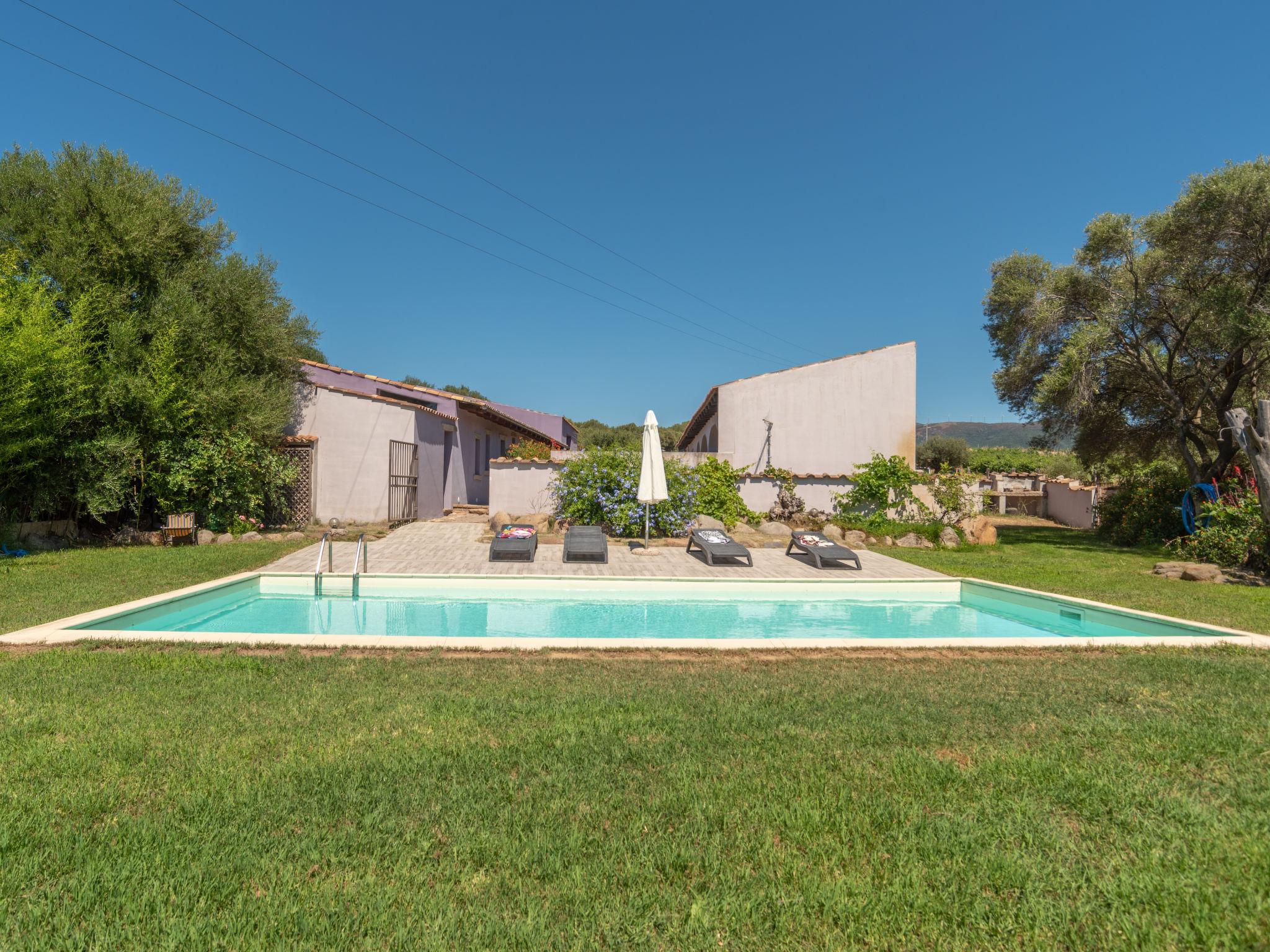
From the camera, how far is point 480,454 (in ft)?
78.6

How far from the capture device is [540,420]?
132 feet

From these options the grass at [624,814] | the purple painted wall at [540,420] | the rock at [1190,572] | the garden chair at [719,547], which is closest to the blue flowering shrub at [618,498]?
the garden chair at [719,547]

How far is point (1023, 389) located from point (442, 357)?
21889mm

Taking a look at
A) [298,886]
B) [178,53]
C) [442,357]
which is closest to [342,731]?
[298,886]

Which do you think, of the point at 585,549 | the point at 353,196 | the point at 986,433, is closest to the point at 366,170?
the point at 353,196

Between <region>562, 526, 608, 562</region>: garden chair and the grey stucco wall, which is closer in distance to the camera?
<region>562, 526, 608, 562</region>: garden chair

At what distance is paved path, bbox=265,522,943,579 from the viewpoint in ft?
34.3

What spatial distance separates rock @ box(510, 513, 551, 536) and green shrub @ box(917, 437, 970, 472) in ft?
122

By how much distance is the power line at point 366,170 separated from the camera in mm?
11211

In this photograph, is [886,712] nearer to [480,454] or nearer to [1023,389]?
[1023,389]

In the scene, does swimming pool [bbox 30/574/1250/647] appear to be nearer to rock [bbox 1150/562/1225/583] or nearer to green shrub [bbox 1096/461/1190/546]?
rock [bbox 1150/562/1225/583]

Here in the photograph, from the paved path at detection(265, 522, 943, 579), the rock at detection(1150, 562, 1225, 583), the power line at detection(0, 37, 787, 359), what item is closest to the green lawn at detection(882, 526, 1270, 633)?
the rock at detection(1150, 562, 1225, 583)

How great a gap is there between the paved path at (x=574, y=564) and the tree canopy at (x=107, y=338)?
406 centimetres

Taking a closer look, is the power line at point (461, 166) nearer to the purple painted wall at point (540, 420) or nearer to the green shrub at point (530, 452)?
the green shrub at point (530, 452)
